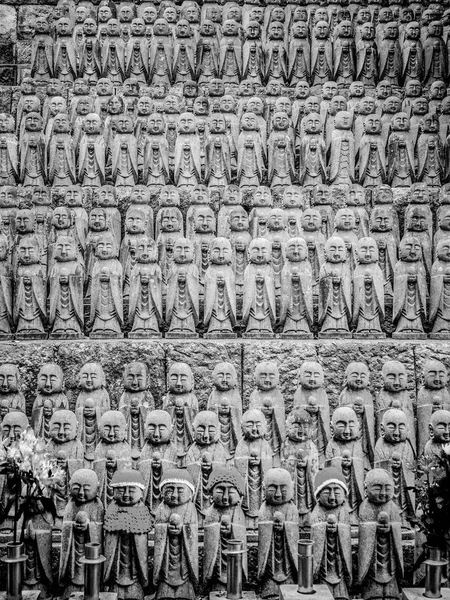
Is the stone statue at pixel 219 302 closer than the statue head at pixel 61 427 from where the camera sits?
No

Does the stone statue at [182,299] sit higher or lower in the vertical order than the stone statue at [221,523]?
higher

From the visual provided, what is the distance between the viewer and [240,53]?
13234 millimetres

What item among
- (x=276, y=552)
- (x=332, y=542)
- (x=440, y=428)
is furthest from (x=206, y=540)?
(x=440, y=428)

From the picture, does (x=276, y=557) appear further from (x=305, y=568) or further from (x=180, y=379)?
(x=180, y=379)

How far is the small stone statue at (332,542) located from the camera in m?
7.27

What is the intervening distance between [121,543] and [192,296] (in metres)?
3.08

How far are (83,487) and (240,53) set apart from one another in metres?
7.48

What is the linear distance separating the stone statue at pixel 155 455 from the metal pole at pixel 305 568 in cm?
170

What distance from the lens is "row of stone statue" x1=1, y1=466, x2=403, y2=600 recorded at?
23.8 feet

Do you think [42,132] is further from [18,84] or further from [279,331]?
[279,331]

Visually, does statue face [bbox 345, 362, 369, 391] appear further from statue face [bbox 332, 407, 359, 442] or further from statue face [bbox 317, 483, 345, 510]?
statue face [bbox 317, 483, 345, 510]

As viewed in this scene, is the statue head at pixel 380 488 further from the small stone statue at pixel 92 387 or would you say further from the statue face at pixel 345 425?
the small stone statue at pixel 92 387

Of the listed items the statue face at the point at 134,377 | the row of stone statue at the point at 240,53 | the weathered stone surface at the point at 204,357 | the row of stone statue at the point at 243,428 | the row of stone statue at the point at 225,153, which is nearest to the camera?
the row of stone statue at the point at 243,428

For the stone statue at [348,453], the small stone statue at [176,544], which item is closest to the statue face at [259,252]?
the stone statue at [348,453]
